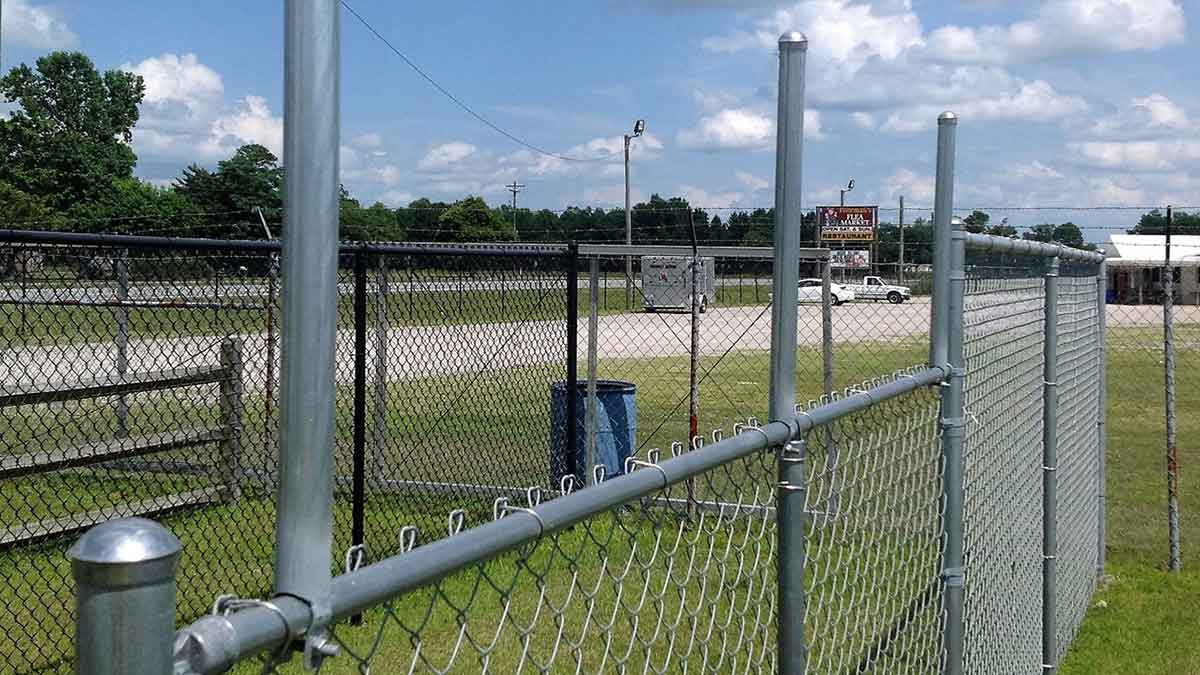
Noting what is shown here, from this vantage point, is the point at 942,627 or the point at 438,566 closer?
the point at 438,566

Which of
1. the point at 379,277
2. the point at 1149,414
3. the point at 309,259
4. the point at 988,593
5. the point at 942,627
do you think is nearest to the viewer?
the point at 309,259

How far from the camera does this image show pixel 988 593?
14.8 feet

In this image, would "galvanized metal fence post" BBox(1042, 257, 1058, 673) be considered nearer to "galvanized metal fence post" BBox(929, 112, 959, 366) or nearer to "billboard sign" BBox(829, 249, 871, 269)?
"galvanized metal fence post" BBox(929, 112, 959, 366)

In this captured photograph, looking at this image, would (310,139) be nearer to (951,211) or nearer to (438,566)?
(438,566)

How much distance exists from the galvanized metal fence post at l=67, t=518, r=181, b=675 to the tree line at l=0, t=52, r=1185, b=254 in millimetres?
20136

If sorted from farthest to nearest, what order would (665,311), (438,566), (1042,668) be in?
1. (665,311)
2. (1042,668)
3. (438,566)

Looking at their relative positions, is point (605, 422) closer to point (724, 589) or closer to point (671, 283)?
point (671, 283)

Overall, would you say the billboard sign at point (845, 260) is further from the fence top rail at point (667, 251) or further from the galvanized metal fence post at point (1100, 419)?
the galvanized metal fence post at point (1100, 419)

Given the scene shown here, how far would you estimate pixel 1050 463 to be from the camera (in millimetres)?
5527

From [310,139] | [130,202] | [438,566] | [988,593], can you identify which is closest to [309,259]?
[310,139]

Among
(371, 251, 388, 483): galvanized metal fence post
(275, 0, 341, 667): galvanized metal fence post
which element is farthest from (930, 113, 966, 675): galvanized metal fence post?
(371, 251, 388, 483): galvanized metal fence post

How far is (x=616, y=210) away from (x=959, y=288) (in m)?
37.6

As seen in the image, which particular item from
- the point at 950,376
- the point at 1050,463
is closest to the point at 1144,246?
the point at 1050,463

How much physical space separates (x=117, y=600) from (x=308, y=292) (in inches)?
14.8
